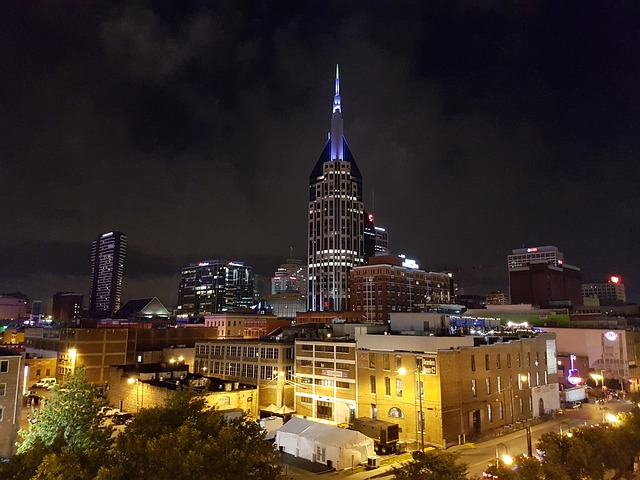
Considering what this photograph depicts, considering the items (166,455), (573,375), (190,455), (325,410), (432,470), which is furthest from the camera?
(573,375)

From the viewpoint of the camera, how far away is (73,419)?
3341 cm

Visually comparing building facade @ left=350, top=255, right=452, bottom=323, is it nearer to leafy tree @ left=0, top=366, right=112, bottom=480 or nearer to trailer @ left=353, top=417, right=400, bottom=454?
trailer @ left=353, top=417, right=400, bottom=454

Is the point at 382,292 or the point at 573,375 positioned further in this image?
the point at 382,292

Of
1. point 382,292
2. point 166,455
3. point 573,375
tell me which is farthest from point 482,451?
point 382,292

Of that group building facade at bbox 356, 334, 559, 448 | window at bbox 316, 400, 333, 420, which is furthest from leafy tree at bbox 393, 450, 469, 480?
window at bbox 316, 400, 333, 420

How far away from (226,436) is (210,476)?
1.98m

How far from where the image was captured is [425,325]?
63031mm

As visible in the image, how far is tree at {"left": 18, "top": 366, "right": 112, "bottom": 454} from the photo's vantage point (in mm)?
32719

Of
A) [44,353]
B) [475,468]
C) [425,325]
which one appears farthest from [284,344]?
[44,353]

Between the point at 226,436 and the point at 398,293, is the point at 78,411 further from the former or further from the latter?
the point at 398,293

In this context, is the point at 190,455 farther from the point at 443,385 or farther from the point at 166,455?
the point at 443,385

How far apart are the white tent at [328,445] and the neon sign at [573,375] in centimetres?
5938

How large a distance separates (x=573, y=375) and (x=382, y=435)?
6060 centimetres

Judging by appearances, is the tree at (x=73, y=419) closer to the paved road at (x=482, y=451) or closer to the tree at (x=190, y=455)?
the tree at (x=190, y=455)
